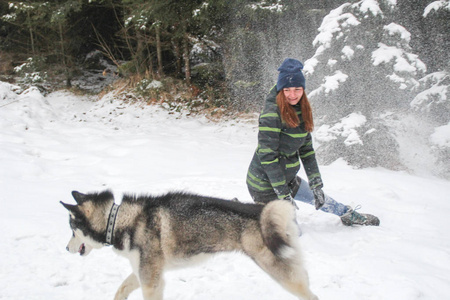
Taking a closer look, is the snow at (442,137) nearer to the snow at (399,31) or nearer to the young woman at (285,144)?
the snow at (399,31)

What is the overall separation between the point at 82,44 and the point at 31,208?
17023 mm

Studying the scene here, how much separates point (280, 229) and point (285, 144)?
3.72ft

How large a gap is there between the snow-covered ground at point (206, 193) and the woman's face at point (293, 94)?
1.70 m

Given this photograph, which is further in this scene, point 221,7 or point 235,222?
point 221,7

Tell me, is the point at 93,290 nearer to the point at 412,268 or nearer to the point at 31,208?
the point at 31,208

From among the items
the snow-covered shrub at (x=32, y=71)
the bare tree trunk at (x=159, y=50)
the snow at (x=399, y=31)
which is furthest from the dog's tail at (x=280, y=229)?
the snow-covered shrub at (x=32, y=71)

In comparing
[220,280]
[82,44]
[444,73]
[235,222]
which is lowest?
[220,280]

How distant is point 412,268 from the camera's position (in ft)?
10.7

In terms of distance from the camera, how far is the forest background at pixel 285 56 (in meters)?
7.02

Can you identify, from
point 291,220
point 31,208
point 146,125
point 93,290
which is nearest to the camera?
point 291,220

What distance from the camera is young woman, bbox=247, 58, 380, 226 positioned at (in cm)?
328

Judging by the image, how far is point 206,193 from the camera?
5.62 meters

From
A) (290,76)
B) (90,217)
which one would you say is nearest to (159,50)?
(290,76)

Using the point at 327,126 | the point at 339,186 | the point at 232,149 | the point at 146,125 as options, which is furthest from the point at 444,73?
the point at 146,125
